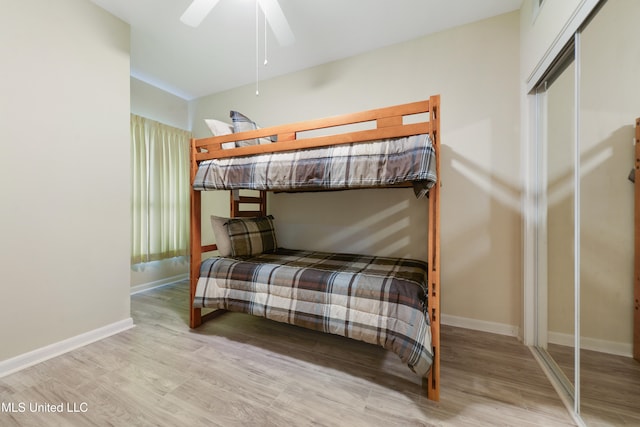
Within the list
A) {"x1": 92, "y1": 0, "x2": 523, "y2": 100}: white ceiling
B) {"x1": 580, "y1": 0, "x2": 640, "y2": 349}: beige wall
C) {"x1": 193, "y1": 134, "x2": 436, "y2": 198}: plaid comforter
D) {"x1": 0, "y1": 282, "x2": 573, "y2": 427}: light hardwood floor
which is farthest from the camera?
{"x1": 92, "y1": 0, "x2": 523, "y2": 100}: white ceiling

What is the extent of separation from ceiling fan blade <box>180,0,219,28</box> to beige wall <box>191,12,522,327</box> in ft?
4.25

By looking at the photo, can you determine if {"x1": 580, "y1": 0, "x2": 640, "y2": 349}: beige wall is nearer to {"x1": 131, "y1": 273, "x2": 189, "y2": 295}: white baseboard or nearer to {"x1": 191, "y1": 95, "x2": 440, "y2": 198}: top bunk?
{"x1": 191, "y1": 95, "x2": 440, "y2": 198}: top bunk

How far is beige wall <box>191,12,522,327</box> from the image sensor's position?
6.15ft

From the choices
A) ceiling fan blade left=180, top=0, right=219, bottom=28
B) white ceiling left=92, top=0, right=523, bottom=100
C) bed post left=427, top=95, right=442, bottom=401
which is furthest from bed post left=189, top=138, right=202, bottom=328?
bed post left=427, top=95, right=442, bottom=401

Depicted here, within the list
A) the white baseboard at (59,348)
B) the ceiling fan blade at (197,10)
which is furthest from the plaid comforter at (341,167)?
the white baseboard at (59,348)

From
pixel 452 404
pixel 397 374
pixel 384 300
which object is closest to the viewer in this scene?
pixel 452 404

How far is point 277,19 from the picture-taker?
4.83 ft

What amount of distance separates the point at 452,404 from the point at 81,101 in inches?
119

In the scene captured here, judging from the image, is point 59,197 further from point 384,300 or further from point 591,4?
point 591,4

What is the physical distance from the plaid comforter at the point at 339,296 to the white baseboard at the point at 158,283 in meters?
1.48

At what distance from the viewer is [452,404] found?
1198 mm

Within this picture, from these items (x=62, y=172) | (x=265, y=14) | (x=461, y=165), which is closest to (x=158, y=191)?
(x=62, y=172)

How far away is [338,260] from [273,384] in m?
0.98

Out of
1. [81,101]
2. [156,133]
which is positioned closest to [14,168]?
[81,101]
